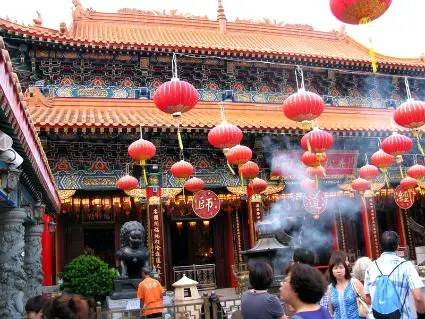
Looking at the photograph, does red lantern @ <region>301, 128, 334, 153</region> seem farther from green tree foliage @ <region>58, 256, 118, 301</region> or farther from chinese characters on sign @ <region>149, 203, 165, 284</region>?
green tree foliage @ <region>58, 256, 118, 301</region>

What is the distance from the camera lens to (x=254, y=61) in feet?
41.8

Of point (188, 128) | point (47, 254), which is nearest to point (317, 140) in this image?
point (188, 128)

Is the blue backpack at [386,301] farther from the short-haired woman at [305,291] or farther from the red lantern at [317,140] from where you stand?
the red lantern at [317,140]

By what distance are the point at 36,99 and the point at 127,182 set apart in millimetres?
3312

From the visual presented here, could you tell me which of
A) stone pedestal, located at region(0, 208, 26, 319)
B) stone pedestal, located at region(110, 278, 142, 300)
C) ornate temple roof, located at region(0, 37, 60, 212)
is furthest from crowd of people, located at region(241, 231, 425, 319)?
stone pedestal, located at region(110, 278, 142, 300)

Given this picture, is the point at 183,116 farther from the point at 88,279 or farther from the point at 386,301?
the point at 386,301

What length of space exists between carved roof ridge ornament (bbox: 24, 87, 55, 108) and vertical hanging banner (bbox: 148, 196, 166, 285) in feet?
11.6

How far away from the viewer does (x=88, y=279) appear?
905 cm

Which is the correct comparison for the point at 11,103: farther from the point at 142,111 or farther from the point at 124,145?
the point at 142,111

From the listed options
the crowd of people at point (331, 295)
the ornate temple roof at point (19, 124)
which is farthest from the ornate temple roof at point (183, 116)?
the crowd of people at point (331, 295)

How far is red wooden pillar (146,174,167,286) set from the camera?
422 inches

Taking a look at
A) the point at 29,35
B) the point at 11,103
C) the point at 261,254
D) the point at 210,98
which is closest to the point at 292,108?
the point at 261,254

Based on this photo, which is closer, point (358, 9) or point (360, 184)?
point (358, 9)

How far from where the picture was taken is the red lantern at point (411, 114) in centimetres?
772
